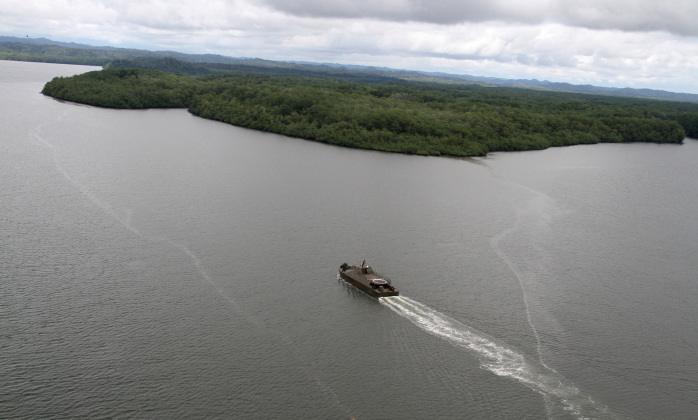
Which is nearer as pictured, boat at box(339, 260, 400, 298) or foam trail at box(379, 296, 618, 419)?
foam trail at box(379, 296, 618, 419)

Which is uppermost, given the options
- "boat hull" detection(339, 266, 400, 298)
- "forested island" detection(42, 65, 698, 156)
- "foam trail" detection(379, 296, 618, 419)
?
"forested island" detection(42, 65, 698, 156)

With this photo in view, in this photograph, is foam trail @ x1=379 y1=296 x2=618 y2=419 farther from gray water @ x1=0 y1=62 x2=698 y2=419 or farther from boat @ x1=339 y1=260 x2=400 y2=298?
boat @ x1=339 y1=260 x2=400 y2=298

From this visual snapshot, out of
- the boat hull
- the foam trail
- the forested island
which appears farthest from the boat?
the forested island

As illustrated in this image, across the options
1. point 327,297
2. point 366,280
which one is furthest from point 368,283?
point 327,297

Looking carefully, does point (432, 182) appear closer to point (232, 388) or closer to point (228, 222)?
point (228, 222)

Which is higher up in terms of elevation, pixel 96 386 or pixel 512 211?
pixel 512 211

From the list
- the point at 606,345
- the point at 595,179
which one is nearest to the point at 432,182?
the point at 595,179
